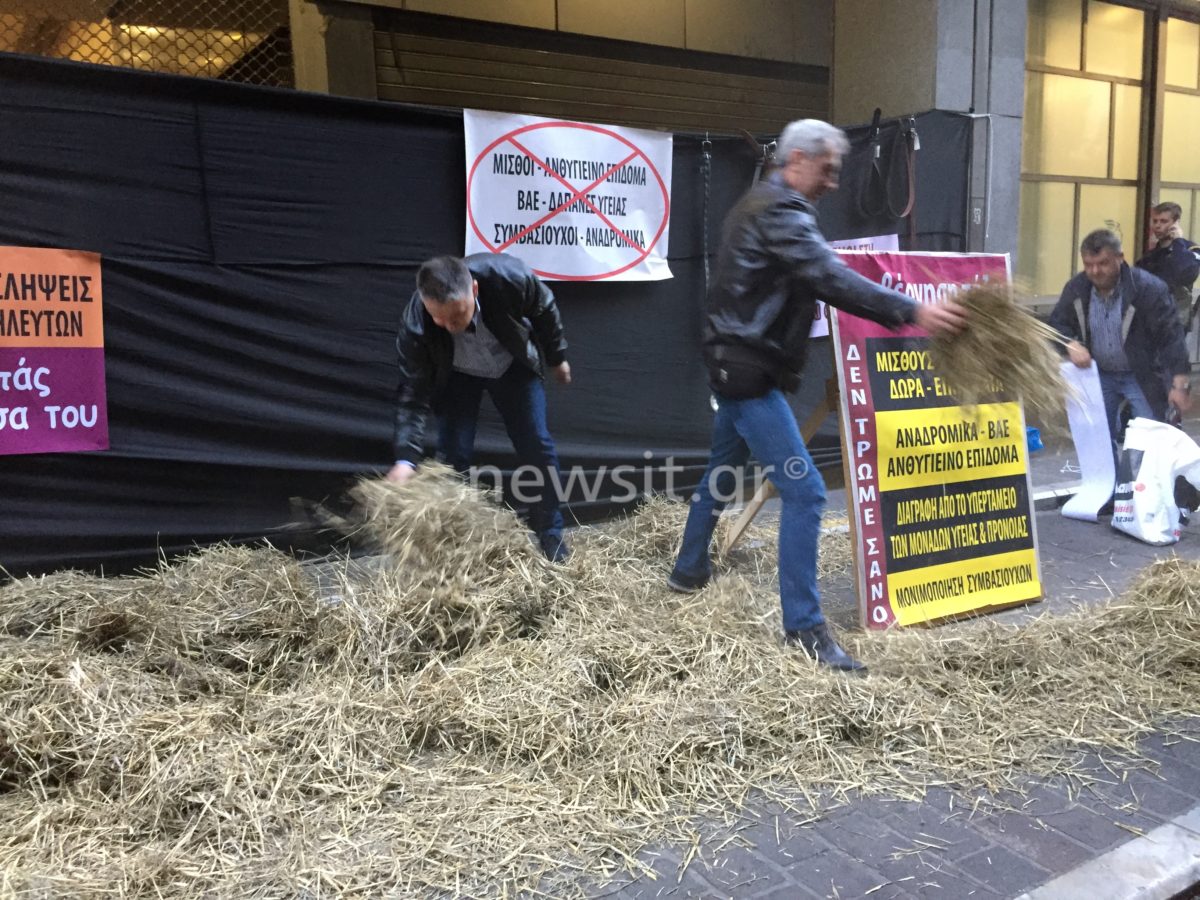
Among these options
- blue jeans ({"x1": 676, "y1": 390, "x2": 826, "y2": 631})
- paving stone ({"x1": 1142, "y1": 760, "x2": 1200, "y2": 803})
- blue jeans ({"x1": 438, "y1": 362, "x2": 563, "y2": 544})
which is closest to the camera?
paving stone ({"x1": 1142, "y1": 760, "x2": 1200, "y2": 803})

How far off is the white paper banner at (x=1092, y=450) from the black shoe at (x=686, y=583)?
3.17m

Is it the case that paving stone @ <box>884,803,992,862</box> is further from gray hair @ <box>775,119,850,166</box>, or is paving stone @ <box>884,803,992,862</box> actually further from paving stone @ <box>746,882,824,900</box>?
gray hair @ <box>775,119,850,166</box>

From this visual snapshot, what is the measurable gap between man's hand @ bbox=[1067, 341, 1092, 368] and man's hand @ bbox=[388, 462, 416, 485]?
3864mm

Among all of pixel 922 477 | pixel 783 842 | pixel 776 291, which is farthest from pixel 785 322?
pixel 783 842

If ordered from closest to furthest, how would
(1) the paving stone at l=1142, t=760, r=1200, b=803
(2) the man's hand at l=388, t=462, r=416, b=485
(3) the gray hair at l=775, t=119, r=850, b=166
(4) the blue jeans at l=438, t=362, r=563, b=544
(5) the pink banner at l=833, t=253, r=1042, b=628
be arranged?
(1) the paving stone at l=1142, t=760, r=1200, b=803, (3) the gray hair at l=775, t=119, r=850, b=166, (2) the man's hand at l=388, t=462, r=416, b=485, (5) the pink banner at l=833, t=253, r=1042, b=628, (4) the blue jeans at l=438, t=362, r=563, b=544

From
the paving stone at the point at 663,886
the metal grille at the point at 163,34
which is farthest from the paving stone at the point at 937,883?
the metal grille at the point at 163,34

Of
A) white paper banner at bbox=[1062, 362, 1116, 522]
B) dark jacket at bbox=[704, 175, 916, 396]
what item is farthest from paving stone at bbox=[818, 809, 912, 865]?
white paper banner at bbox=[1062, 362, 1116, 522]

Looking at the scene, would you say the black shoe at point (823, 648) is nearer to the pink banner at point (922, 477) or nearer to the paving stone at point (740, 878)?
the pink banner at point (922, 477)

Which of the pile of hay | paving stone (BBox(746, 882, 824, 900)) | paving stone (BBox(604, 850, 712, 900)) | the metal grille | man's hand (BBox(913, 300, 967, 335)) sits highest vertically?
the metal grille

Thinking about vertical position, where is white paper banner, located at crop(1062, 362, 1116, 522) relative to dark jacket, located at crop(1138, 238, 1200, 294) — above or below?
below

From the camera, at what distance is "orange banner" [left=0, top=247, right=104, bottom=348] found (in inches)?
162

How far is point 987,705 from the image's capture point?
11.2 ft

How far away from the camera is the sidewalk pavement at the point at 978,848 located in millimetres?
2504

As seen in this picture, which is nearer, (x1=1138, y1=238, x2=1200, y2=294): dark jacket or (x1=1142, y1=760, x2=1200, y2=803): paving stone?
(x1=1142, y1=760, x2=1200, y2=803): paving stone
